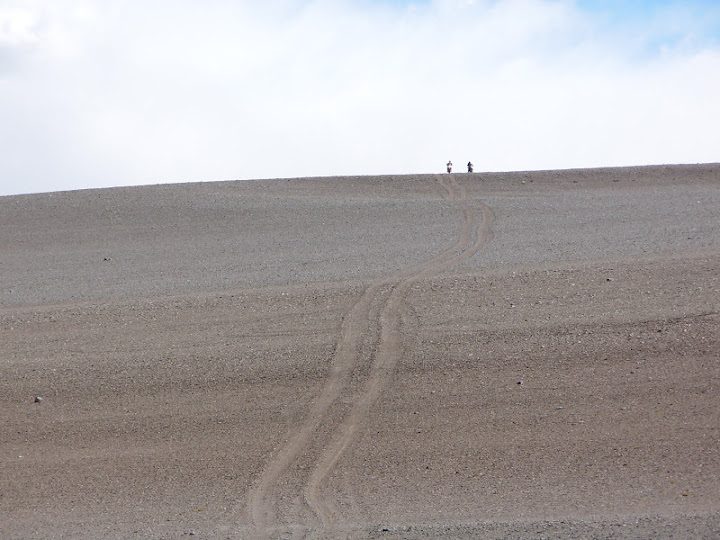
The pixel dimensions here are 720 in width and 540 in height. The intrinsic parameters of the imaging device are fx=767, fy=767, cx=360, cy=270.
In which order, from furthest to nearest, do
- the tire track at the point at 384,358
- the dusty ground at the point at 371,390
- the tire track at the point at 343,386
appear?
the tire track at the point at 384,358, the tire track at the point at 343,386, the dusty ground at the point at 371,390

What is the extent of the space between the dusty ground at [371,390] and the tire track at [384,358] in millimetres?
42

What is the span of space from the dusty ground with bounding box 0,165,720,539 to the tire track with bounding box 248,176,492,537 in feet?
0.14

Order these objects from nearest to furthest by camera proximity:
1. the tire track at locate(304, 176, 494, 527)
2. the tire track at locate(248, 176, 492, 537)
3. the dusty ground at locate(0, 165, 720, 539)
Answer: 1. the dusty ground at locate(0, 165, 720, 539)
2. the tire track at locate(248, 176, 492, 537)
3. the tire track at locate(304, 176, 494, 527)

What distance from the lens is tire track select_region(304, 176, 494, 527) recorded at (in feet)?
28.5

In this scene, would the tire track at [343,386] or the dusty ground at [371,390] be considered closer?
the dusty ground at [371,390]

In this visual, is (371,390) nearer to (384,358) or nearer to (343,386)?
(343,386)

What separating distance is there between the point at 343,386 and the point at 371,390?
1.40 feet

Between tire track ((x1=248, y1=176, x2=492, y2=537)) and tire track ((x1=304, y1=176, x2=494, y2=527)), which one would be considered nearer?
tire track ((x1=248, y1=176, x2=492, y2=537))

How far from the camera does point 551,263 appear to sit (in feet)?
51.3

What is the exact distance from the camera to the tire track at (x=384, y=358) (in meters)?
8.68

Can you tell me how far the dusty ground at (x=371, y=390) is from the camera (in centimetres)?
816

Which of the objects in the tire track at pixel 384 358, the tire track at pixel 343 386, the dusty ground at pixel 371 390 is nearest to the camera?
the dusty ground at pixel 371 390

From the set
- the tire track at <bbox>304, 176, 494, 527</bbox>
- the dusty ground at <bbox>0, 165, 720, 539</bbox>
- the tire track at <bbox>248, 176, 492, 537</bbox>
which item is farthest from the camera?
the tire track at <bbox>304, 176, 494, 527</bbox>

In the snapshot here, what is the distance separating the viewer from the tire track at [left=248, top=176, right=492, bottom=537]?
842 cm
